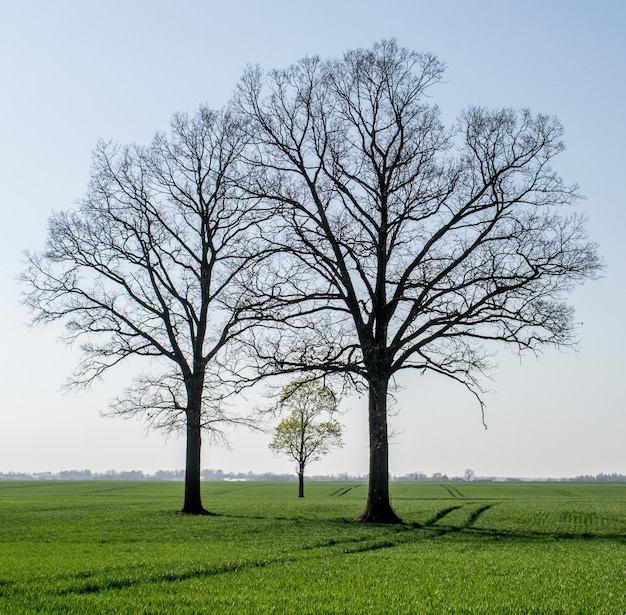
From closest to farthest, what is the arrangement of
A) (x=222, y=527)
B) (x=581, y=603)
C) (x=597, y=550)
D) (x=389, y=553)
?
(x=581, y=603), (x=389, y=553), (x=597, y=550), (x=222, y=527)

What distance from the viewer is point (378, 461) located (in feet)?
83.4

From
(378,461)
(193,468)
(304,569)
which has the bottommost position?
(304,569)

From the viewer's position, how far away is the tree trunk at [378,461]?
25062 millimetres

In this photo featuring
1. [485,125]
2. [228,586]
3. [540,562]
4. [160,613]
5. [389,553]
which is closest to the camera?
[160,613]

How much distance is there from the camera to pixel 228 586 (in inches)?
421

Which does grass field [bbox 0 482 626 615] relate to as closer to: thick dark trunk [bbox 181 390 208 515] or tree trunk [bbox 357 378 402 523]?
tree trunk [bbox 357 378 402 523]

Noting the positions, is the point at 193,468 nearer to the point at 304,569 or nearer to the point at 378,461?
the point at 378,461

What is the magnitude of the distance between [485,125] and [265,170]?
30.5 ft

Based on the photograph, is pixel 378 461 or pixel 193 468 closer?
pixel 378 461

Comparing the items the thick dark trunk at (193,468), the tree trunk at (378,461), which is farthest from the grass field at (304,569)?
the thick dark trunk at (193,468)

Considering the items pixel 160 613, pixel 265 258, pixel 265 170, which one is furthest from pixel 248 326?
pixel 160 613

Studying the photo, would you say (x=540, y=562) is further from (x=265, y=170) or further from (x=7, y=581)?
(x=265, y=170)

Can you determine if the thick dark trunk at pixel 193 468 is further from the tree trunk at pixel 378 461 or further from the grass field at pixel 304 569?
the tree trunk at pixel 378 461

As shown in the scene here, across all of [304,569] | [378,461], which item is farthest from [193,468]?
[304,569]
